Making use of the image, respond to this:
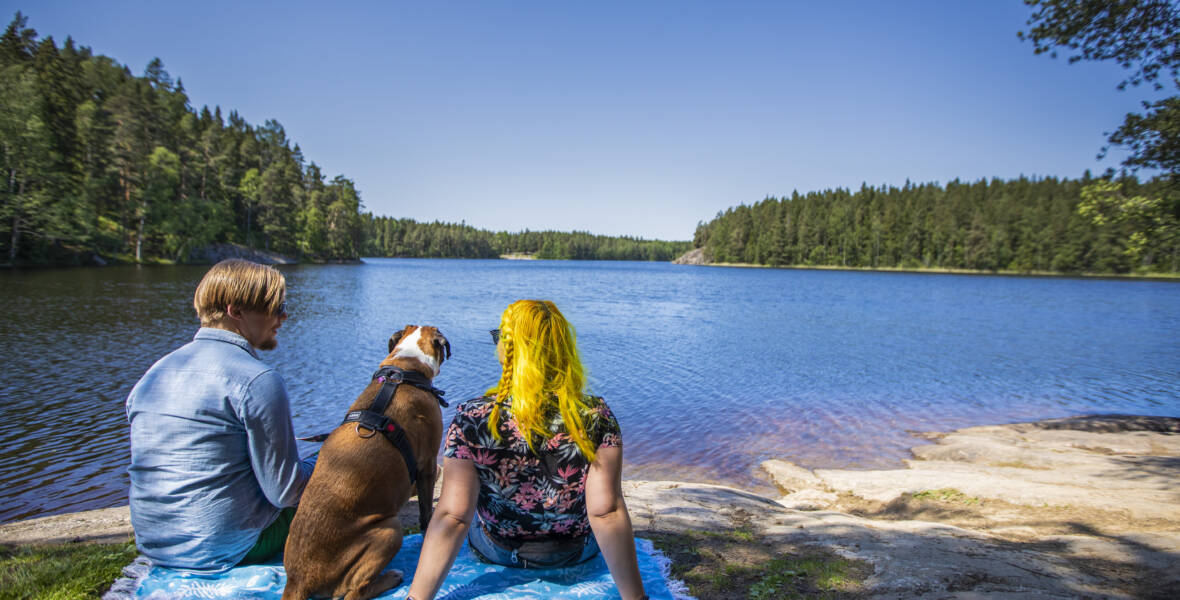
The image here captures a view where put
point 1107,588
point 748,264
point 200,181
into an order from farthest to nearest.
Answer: point 748,264 → point 200,181 → point 1107,588

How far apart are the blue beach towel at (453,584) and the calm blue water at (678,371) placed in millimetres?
5308

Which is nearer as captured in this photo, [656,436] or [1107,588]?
[1107,588]

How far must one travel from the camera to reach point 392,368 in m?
3.43

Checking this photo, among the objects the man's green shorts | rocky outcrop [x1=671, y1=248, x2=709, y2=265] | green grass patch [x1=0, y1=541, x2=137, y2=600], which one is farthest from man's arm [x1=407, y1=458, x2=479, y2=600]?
rocky outcrop [x1=671, y1=248, x2=709, y2=265]

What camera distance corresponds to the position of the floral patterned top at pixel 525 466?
7.75 feet

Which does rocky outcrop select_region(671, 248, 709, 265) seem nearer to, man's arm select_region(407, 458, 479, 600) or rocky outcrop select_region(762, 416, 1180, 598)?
rocky outcrop select_region(762, 416, 1180, 598)

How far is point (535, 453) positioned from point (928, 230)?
12434cm

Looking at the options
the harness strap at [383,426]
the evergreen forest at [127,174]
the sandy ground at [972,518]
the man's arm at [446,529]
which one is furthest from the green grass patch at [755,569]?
the evergreen forest at [127,174]

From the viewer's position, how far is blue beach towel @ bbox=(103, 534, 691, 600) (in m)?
2.65

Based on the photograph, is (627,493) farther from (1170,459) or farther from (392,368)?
(1170,459)

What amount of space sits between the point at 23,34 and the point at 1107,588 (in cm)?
7146

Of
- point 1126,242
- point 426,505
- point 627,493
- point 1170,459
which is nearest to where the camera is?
point 426,505

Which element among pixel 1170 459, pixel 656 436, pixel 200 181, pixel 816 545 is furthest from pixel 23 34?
pixel 1170 459

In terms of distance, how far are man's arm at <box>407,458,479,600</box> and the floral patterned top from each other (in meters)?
0.08
